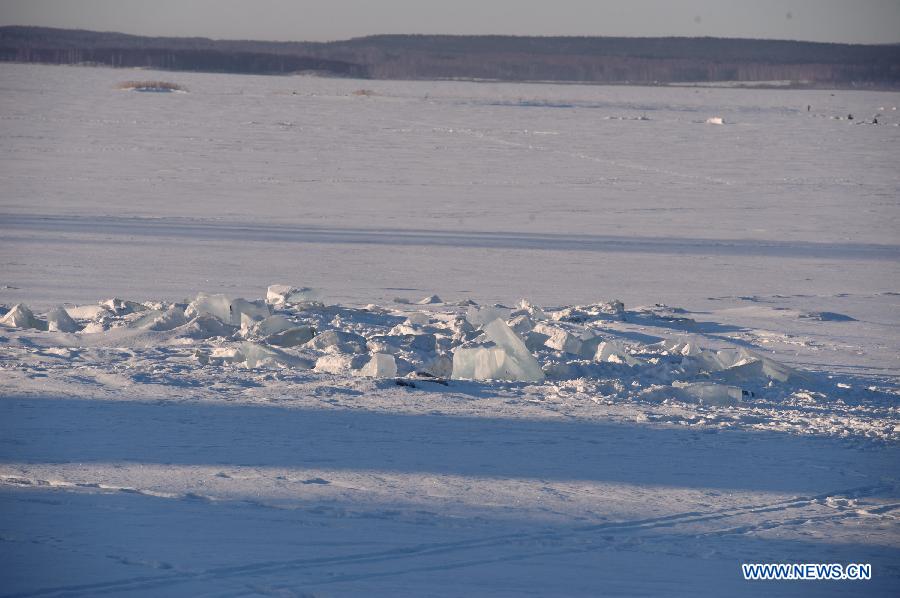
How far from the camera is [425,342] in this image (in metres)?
6.61

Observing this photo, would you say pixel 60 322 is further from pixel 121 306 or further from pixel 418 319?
pixel 418 319

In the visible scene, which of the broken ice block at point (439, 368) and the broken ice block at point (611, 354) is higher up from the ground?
the broken ice block at point (611, 354)

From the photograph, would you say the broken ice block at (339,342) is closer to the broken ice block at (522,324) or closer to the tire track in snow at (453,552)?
the broken ice block at (522,324)

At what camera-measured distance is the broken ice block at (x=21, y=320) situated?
6.94 m

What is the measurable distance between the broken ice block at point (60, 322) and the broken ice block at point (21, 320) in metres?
0.06

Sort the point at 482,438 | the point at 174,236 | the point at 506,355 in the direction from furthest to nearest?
the point at 174,236 < the point at 506,355 < the point at 482,438

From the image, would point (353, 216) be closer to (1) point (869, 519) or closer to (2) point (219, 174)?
(2) point (219, 174)

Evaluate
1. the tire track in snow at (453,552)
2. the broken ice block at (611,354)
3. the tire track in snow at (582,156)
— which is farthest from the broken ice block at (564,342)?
the tire track in snow at (582,156)

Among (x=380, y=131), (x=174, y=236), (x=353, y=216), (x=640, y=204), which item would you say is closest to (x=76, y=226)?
(x=174, y=236)

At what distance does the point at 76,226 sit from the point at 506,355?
667 cm

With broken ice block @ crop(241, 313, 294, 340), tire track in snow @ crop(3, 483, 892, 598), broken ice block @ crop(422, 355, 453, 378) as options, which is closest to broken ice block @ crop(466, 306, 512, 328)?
broken ice block @ crop(422, 355, 453, 378)

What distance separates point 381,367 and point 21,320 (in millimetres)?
2375

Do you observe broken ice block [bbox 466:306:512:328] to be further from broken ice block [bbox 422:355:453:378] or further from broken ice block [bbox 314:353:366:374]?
broken ice block [bbox 314:353:366:374]

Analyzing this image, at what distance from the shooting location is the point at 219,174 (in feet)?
56.9
